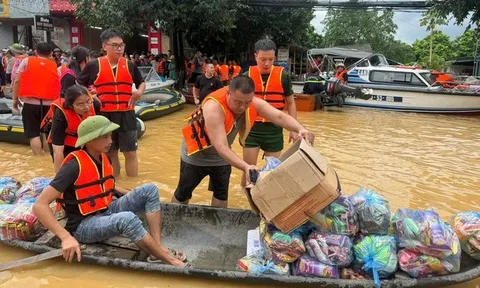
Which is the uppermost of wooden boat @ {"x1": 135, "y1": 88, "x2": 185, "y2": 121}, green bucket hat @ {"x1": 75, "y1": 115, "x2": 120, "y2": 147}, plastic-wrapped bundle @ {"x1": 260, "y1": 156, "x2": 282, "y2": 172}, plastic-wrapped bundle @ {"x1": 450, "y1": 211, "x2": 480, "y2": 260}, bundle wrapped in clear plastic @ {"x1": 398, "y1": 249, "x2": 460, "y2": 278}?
green bucket hat @ {"x1": 75, "y1": 115, "x2": 120, "y2": 147}

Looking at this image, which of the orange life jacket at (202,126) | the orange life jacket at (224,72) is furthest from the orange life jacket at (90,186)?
the orange life jacket at (224,72)

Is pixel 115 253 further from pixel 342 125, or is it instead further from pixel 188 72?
pixel 188 72

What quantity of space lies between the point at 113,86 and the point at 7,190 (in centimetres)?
171

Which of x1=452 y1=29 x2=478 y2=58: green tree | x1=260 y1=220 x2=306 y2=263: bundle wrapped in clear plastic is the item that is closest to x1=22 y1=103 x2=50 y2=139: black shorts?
x1=260 y1=220 x2=306 y2=263: bundle wrapped in clear plastic

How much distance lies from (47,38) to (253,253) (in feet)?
65.8

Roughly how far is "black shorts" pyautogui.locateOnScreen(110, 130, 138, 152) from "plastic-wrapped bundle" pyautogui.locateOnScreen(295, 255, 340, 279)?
3127 mm

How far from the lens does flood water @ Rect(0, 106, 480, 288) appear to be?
3475 millimetres

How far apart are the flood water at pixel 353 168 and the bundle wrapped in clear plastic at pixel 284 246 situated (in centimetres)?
51

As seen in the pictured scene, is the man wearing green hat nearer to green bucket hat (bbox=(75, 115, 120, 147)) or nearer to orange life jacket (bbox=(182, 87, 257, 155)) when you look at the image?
green bucket hat (bbox=(75, 115, 120, 147))

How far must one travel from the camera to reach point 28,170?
255 inches

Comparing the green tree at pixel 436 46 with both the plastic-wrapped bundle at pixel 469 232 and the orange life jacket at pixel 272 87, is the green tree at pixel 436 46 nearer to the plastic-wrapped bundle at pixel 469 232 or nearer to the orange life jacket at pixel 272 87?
the orange life jacket at pixel 272 87

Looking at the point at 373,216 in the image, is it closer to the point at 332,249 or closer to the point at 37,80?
the point at 332,249

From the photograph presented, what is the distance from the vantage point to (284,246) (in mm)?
3148

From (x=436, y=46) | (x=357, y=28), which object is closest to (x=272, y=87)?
(x=357, y=28)
